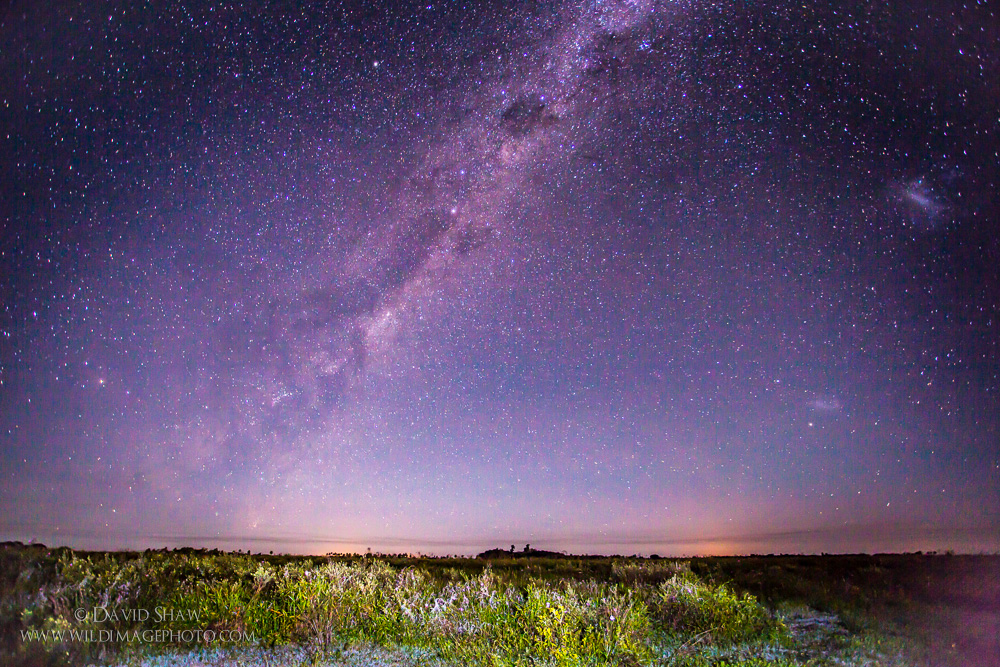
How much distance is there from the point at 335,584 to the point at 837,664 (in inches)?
330

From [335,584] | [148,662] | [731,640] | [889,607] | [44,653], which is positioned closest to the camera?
[44,653]

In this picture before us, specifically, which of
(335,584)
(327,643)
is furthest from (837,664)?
(335,584)

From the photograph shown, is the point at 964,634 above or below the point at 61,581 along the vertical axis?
below

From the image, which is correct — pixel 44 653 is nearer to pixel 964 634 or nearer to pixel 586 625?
pixel 586 625

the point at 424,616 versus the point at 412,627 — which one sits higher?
the point at 424,616

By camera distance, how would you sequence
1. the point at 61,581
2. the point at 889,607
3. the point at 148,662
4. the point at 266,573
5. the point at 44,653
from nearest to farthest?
1. the point at 44,653
2. the point at 148,662
3. the point at 61,581
4. the point at 266,573
5. the point at 889,607

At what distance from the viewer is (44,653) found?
7562mm

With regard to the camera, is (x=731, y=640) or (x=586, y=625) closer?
(x=586, y=625)

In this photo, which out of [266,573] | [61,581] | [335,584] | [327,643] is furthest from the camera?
[266,573]

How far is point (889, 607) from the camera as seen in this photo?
13586 mm

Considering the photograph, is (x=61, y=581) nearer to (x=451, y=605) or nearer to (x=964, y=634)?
(x=451, y=605)

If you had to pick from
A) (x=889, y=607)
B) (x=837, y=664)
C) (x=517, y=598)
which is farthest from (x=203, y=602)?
(x=889, y=607)

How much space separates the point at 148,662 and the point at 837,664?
9831 millimetres

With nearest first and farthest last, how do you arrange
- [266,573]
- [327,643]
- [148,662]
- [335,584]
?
[148,662] → [327,643] → [335,584] → [266,573]
